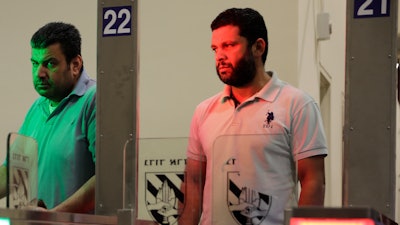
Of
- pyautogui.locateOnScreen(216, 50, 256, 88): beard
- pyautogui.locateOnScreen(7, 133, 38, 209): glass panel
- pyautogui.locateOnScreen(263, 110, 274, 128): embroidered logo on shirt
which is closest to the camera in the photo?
pyautogui.locateOnScreen(7, 133, 38, 209): glass panel

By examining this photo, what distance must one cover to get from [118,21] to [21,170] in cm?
83

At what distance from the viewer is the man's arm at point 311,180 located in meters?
3.46

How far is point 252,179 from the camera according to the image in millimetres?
3441

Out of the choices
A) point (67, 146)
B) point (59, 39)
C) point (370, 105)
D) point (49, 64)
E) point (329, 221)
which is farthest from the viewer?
point (59, 39)

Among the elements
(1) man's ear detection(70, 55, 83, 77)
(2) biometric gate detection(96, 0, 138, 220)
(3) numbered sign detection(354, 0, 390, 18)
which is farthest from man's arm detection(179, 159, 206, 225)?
(1) man's ear detection(70, 55, 83, 77)

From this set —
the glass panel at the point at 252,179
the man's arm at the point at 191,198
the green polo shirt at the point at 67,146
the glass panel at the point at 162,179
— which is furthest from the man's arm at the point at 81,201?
the glass panel at the point at 252,179

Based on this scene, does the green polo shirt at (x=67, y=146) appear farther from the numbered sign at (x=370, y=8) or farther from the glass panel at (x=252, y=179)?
the numbered sign at (x=370, y=8)

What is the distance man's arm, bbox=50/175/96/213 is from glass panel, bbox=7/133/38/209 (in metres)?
0.50

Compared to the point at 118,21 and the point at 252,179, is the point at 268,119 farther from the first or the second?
the point at 118,21

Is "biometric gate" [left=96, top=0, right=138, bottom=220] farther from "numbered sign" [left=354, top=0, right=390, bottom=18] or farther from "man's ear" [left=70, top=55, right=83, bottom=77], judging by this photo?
"numbered sign" [left=354, top=0, right=390, bottom=18]

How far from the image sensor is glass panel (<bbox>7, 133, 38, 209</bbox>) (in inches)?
123

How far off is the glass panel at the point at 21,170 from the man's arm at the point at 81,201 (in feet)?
1.65

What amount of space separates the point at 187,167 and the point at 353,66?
0.74 m

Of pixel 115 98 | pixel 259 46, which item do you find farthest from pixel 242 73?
pixel 115 98
